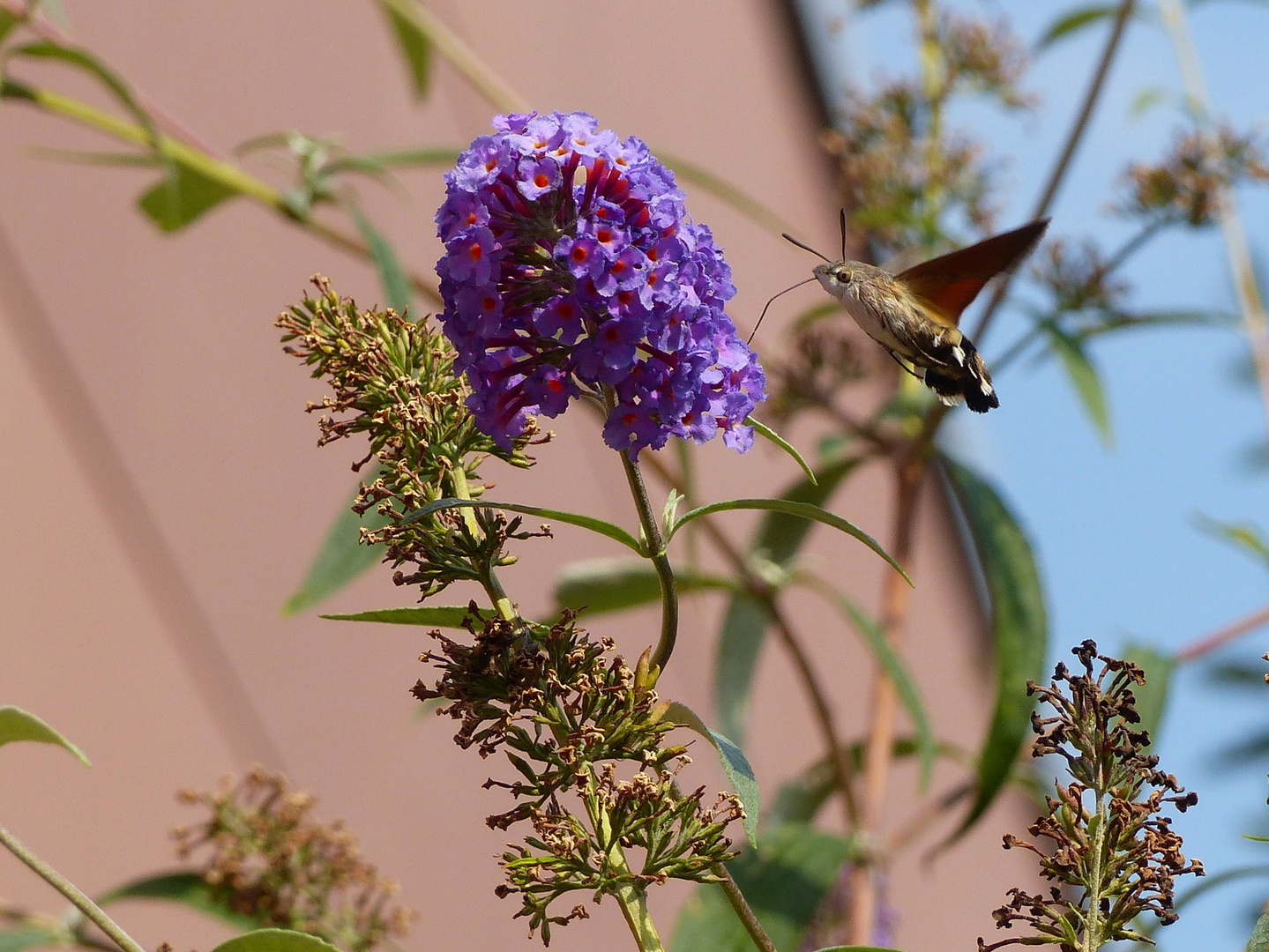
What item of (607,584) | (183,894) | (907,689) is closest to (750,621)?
(607,584)

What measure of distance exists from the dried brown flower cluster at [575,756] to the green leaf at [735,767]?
0.06 ft

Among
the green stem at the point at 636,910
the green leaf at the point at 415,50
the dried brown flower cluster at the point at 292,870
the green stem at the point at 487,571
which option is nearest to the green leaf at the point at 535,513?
the green stem at the point at 487,571

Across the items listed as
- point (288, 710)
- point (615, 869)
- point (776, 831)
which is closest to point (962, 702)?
point (288, 710)

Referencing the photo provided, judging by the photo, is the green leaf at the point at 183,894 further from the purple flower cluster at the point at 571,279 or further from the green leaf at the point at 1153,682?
the green leaf at the point at 1153,682

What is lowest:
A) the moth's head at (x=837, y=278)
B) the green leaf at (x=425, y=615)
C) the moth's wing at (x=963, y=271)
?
the green leaf at (x=425, y=615)

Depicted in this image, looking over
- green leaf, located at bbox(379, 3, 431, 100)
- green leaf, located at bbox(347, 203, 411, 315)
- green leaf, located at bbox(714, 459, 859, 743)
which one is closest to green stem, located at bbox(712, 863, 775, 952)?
green leaf, located at bbox(347, 203, 411, 315)

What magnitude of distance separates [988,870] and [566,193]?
13.7 feet

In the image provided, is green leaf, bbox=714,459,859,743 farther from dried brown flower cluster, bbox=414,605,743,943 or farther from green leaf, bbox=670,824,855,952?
dried brown flower cluster, bbox=414,605,743,943

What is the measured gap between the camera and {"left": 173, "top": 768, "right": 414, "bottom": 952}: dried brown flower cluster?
1079 mm

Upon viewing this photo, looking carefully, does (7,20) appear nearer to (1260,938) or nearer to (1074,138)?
(1074,138)

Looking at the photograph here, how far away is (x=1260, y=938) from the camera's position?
608 mm

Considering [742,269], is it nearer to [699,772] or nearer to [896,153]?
[699,772]

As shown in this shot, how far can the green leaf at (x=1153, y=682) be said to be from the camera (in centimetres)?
151

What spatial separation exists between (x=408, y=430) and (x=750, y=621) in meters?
1.17
